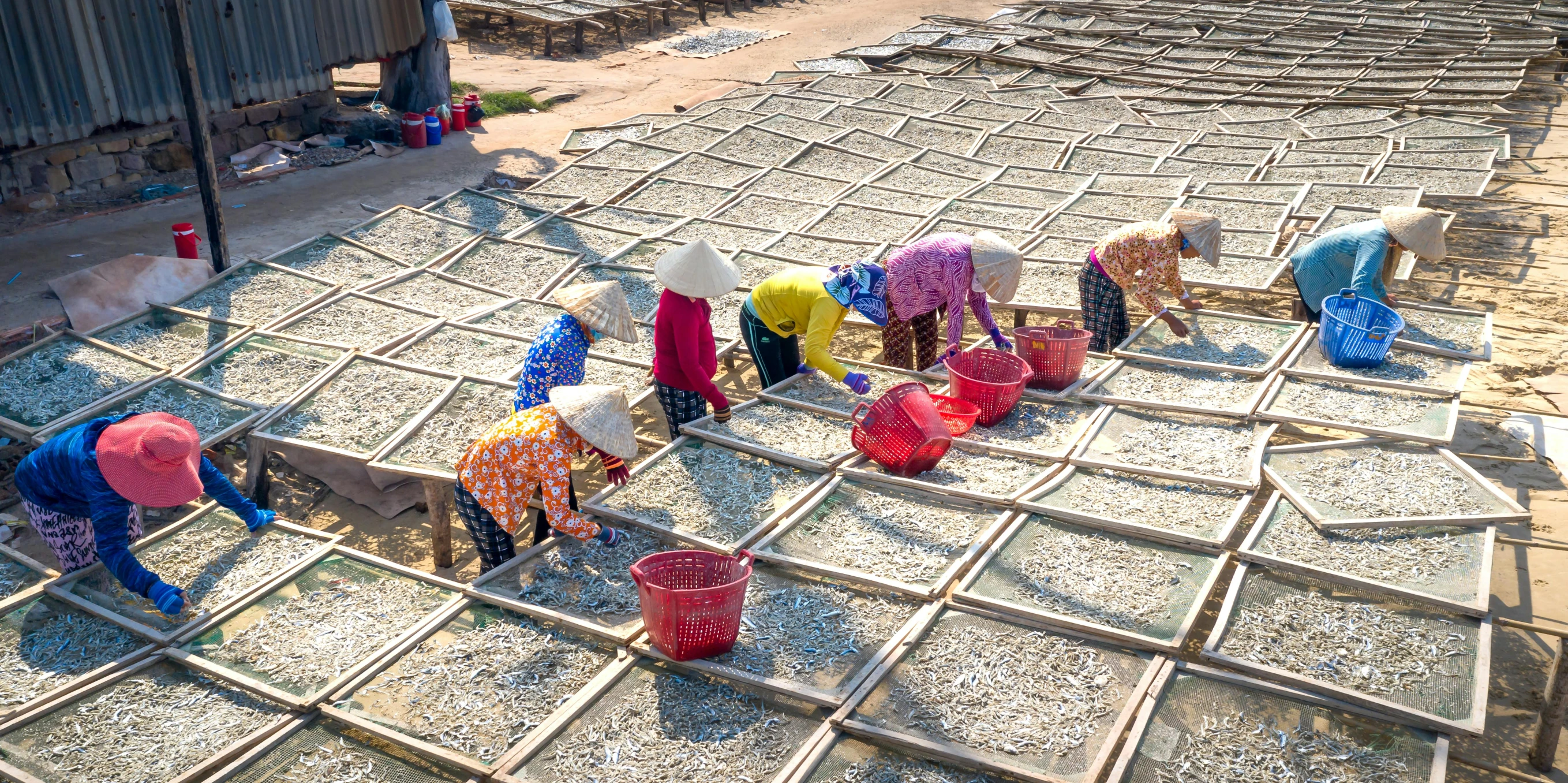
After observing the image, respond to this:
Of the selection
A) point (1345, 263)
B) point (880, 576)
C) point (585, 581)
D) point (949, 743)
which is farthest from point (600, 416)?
point (1345, 263)

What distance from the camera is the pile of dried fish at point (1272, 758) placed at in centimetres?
272

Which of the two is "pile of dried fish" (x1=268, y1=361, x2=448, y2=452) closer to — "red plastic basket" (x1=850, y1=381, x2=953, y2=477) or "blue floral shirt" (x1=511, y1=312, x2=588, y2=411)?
"blue floral shirt" (x1=511, y1=312, x2=588, y2=411)

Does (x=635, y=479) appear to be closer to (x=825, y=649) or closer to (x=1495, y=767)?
(x=825, y=649)

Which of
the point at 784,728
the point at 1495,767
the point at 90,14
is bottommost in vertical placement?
the point at 1495,767

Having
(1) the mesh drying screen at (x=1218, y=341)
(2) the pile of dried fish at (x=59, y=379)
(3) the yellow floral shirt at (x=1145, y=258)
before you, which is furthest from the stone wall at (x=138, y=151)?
(1) the mesh drying screen at (x=1218, y=341)

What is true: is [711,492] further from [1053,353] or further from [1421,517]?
[1421,517]

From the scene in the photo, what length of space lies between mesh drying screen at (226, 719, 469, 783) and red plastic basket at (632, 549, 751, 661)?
67 centimetres

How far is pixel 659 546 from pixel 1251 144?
754 cm

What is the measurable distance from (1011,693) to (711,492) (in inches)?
59.0

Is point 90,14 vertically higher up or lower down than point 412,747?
higher up

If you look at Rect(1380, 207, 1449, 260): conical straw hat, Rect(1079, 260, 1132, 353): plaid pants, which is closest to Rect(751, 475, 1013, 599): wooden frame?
Rect(1079, 260, 1132, 353): plaid pants

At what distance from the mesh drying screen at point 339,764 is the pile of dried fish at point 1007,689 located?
4.33 ft

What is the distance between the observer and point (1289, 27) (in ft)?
47.3

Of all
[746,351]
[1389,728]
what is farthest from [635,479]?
[1389,728]
